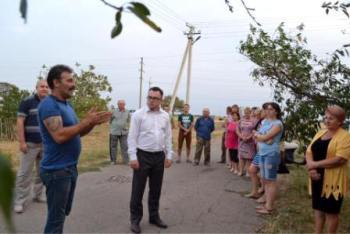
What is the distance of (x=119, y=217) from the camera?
655 centimetres

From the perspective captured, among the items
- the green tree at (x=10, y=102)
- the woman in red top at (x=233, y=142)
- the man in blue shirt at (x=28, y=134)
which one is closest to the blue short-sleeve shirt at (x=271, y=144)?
the man in blue shirt at (x=28, y=134)

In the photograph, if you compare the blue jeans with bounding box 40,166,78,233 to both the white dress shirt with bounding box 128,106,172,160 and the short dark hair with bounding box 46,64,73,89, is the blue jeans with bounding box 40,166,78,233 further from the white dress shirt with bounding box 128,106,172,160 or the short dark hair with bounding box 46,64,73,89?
the white dress shirt with bounding box 128,106,172,160

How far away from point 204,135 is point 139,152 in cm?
738

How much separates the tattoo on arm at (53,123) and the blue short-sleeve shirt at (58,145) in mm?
66

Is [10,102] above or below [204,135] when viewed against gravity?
above

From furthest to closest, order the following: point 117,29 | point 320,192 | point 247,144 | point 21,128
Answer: point 247,144
point 21,128
point 320,192
point 117,29

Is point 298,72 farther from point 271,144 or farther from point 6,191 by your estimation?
point 6,191

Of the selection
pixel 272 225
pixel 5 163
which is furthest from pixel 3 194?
pixel 272 225

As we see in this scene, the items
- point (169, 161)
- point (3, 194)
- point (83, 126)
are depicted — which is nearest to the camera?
point (3, 194)

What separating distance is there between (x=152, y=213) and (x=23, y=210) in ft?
5.98

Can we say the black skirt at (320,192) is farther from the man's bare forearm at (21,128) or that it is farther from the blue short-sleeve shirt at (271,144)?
the man's bare forearm at (21,128)

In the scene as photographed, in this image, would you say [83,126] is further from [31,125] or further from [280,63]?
[280,63]

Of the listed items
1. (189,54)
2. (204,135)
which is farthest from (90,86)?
(204,135)

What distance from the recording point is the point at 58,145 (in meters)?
3.90
